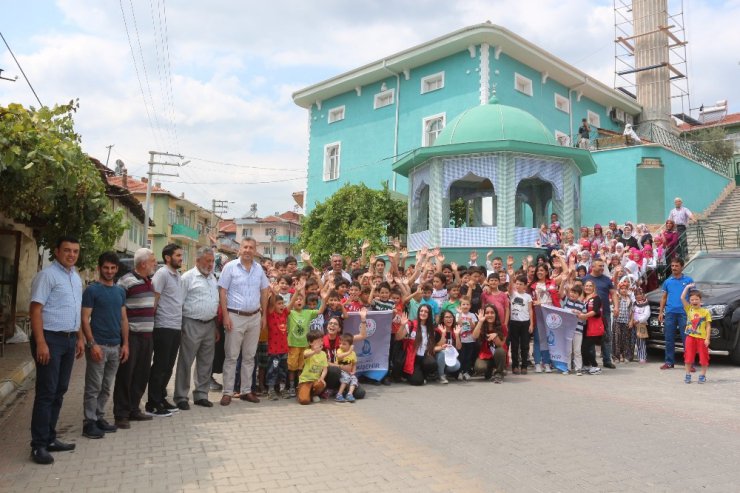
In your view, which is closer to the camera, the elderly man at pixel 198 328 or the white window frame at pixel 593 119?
the elderly man at pixel 198 328

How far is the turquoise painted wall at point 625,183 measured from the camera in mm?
22750

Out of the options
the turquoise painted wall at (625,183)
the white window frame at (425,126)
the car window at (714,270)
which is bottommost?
the car window at (714,270)

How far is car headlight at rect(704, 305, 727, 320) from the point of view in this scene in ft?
32.9

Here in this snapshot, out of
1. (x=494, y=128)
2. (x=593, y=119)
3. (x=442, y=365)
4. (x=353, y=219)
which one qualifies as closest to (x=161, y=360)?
(x=442, y=365)

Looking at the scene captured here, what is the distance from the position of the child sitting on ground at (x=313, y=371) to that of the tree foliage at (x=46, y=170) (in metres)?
3.37

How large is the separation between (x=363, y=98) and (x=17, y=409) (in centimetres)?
2522

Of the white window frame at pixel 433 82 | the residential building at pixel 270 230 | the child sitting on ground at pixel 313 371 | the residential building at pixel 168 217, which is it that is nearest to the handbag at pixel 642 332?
the child sitting on ground at pixel 313 371

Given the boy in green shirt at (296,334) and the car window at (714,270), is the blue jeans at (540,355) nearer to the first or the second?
the car window at (714,270)

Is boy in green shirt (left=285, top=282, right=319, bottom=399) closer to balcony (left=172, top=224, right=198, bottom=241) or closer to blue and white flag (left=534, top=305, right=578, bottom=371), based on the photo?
blue and white flag (left=534, top=305, right=578, bottom=371)

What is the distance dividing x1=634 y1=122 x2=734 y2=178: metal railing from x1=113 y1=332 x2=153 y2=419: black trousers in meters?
22.6

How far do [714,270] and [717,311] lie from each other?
6.21 ft

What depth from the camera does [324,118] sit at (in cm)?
3200

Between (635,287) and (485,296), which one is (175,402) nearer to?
(485,296)

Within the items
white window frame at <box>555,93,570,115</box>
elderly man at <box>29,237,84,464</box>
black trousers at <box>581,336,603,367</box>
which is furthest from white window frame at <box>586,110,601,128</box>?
elderly man at <box>29,237,84,464</box>
